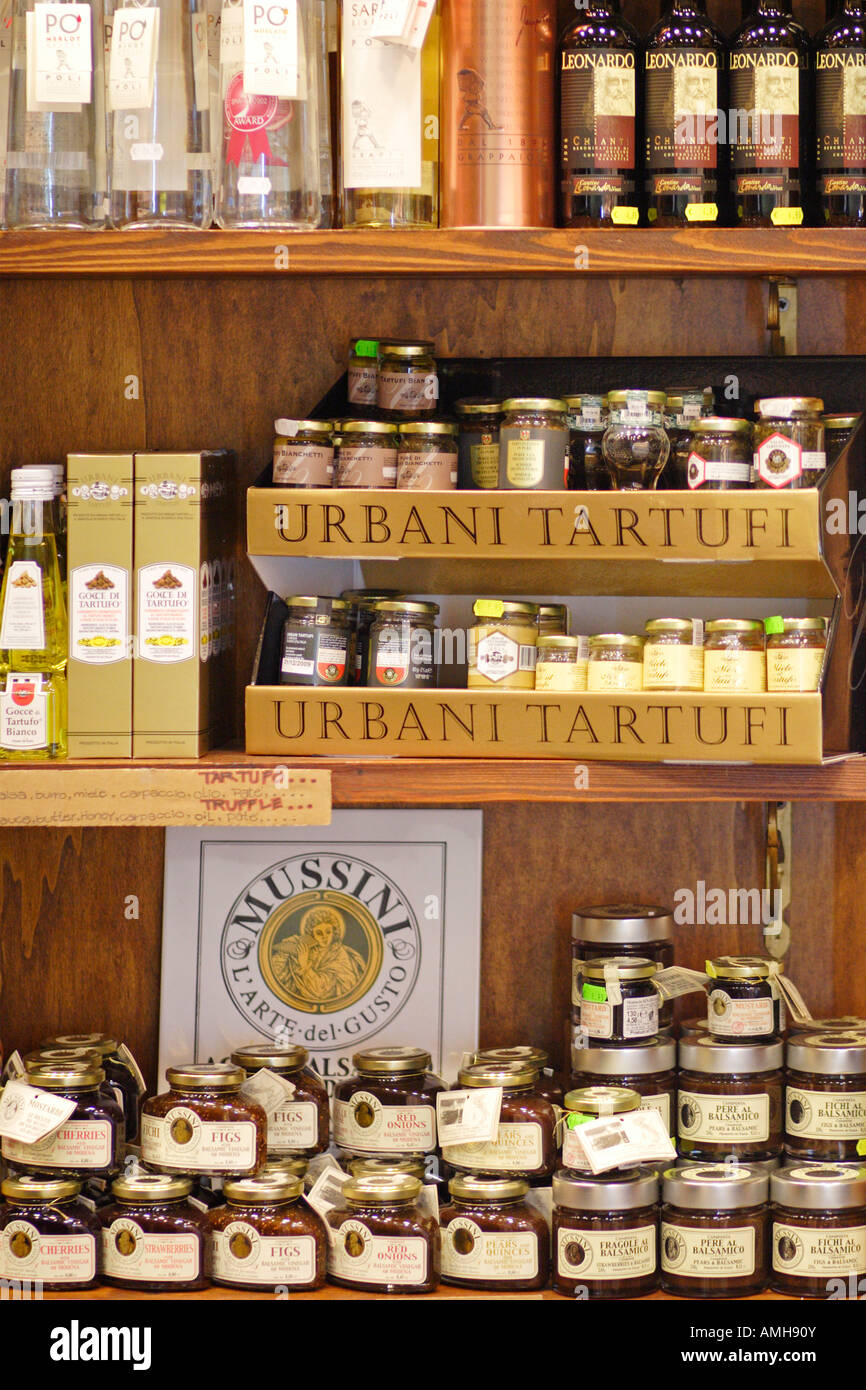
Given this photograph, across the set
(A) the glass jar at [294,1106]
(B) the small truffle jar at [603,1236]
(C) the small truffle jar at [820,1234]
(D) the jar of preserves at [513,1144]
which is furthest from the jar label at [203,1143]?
(C) the small truffle jar at [820,1234]

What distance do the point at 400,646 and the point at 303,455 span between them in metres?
0.25

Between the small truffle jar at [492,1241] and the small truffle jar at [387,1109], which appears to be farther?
the small truffle jar at [387,1109]

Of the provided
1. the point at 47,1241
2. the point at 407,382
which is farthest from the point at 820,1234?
the point at 407,382

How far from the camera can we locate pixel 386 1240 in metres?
1.68

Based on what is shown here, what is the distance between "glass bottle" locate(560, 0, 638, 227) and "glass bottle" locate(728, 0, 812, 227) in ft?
0.39

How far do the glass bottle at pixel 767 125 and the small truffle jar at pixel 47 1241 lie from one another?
1370 millimetres

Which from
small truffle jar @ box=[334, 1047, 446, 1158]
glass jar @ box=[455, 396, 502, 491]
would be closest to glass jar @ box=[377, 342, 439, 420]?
glass jar @ box=[455, 396, 502, 491]

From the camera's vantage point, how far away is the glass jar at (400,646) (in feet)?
5.79

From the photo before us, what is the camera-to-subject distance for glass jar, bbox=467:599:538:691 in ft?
5.72

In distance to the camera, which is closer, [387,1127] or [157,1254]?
[157,1254]

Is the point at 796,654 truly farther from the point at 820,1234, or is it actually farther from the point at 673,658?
the point at 820,1234

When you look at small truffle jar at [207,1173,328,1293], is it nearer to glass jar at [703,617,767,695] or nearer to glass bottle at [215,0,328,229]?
glass jar at [703,617,767,695]

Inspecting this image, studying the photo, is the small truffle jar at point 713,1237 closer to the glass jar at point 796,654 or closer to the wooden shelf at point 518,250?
the glass jar at point 796,654
